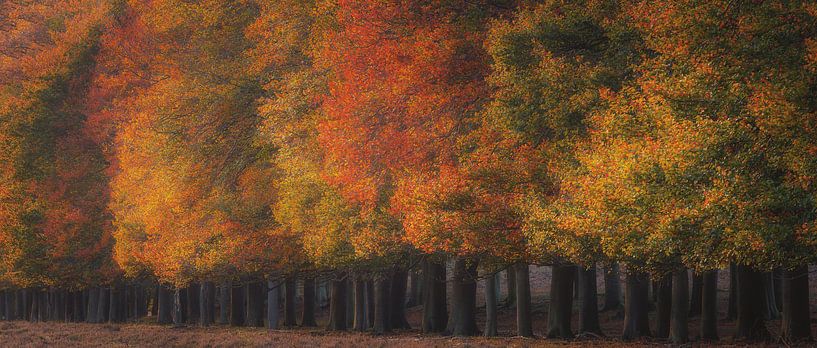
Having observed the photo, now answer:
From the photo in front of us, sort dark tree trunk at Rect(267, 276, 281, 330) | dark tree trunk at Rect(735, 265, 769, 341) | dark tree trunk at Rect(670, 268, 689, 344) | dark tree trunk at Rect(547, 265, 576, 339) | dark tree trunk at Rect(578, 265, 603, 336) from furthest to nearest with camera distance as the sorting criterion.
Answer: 1. dark tree trunk at Rect(267, 276, 281, 330)
2. dark tree trunk at Rect(578, 265, 603, 336)
3. dark tree trunk at Rect(547, 265, 576, 339)
4. dark tree trunk at Rect(735, 265, 769, 341)
5. dark tree trunk at Rect(670, 268, 689, 344)

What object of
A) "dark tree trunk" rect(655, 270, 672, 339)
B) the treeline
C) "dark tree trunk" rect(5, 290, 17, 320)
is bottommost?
"dark tree trunk" rect(5, 290, 17, 320)

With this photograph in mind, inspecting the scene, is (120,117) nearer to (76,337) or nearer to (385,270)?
(76,337)

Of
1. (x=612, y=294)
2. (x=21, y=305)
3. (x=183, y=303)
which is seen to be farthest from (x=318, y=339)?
(x=21, y=305)

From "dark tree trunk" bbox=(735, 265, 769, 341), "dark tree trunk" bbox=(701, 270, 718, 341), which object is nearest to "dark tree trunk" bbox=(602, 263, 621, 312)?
"dark tree trunk" bbox=(701, 270, 718, 341)

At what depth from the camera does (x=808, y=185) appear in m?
13.4

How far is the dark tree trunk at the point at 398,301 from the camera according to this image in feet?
120

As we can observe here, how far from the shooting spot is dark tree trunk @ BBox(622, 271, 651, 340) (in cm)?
2586

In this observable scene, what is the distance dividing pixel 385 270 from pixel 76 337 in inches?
470

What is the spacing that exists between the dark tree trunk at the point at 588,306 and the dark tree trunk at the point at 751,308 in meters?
4.46

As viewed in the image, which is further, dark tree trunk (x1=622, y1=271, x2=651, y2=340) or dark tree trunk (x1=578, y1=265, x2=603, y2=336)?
dark tree trunk (x1=578, y1=265, x2=603, y2=336)

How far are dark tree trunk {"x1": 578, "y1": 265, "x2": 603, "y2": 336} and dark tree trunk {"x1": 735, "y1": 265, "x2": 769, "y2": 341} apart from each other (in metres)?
4.46

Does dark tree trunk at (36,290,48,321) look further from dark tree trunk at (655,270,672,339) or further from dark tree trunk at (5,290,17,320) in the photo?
dark tree trunk at (655,270,672,339)

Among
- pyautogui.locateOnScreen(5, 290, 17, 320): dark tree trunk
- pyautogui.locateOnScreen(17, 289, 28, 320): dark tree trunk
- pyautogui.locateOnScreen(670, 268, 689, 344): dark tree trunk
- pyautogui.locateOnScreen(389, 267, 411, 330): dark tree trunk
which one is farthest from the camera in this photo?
pyautogui.locateOnScreen(17, 289, 28, 320): dark tree trunk

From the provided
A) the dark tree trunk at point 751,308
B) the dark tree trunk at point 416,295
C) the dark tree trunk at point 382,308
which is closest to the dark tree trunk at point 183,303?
the dark tree trunk at point 416,295
